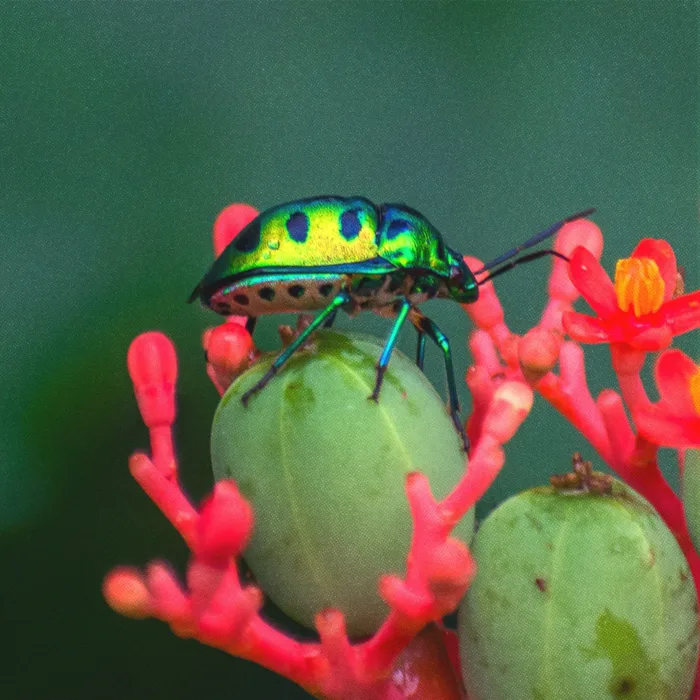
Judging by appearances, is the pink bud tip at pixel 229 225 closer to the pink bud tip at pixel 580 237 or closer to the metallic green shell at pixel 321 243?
the metallic green shell at pixel 321 243

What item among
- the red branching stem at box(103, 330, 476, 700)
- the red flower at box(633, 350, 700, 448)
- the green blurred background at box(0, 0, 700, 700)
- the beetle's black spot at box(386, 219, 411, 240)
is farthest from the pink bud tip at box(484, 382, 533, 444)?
the green blurred background at box(0, 0, 700, 700)

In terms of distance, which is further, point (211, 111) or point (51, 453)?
point (211, 111)

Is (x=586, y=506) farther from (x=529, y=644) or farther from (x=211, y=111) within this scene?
(x=211, y=111)

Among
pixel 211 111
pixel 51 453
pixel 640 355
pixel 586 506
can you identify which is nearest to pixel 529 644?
pixel 586 506

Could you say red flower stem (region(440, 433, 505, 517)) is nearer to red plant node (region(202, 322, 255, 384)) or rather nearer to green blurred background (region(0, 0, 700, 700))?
red plant node (region(202, 322, 255, 384))

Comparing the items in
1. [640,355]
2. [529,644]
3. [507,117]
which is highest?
[507,117]

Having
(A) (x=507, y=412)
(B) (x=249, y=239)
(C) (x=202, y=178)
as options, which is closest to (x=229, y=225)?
(B) (x=249, y=239)
